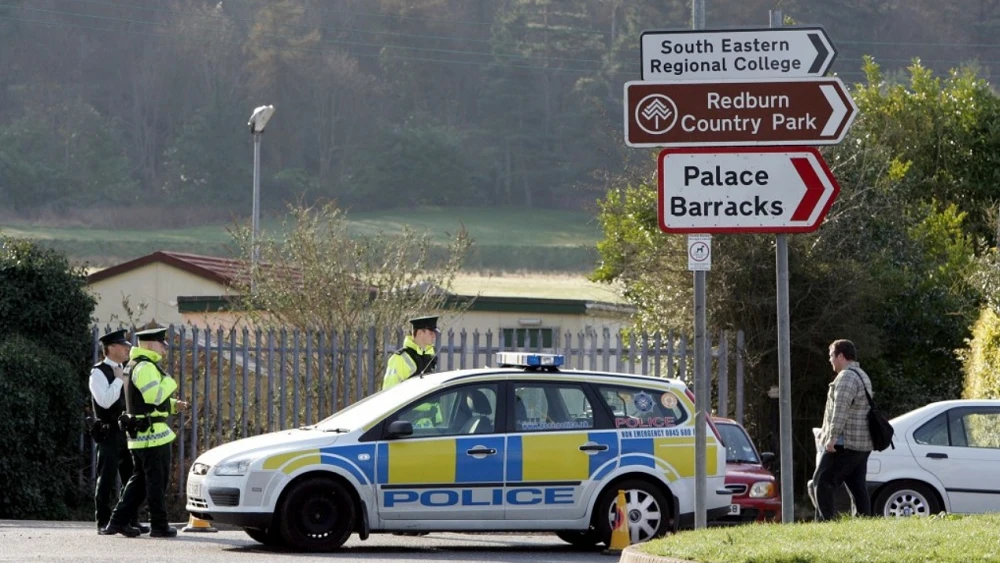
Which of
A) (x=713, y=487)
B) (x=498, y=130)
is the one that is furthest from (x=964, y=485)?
(x=498, y=130)

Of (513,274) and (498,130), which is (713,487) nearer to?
(513,274)

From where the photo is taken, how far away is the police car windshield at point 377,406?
37.9 feet

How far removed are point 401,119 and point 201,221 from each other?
13774 millimetres

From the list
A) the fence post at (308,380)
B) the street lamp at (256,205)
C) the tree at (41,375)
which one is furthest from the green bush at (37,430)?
the street lamp at (256,205)

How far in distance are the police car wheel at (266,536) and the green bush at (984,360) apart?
8540 millimetres

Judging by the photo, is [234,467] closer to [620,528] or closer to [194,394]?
[620,528]

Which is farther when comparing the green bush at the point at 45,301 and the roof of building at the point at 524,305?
the roof of building at the point at 524,305

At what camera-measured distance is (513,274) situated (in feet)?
257

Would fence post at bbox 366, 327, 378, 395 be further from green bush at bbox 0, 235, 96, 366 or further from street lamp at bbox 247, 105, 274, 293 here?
street lamp at bbox 247, 105, 274, 293

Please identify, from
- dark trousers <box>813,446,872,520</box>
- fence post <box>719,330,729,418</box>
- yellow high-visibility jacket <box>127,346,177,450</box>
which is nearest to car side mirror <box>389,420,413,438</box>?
yellow high-visibility jacket <box>127,346,177,450</box>

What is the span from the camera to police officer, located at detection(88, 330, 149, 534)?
1265 centimetres

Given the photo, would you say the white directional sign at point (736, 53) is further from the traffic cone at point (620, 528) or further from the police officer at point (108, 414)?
the police officer at point (108, 414)

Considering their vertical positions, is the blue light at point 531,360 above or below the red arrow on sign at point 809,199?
below

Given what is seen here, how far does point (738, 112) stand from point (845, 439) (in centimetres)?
359
